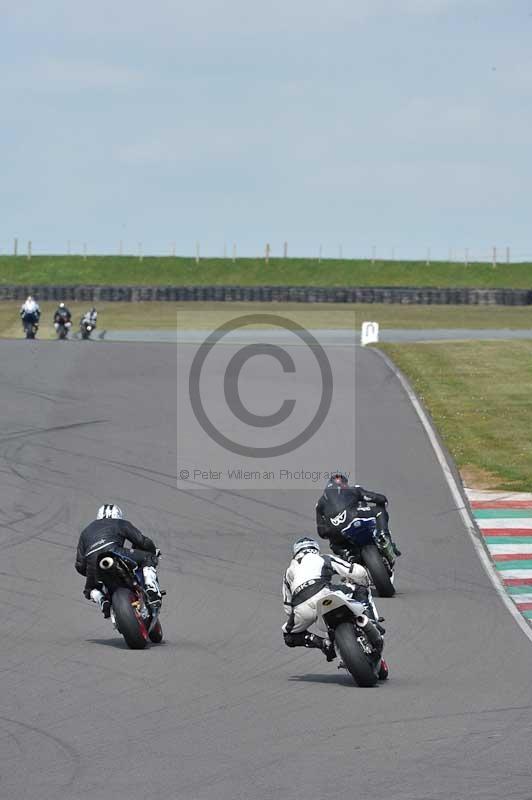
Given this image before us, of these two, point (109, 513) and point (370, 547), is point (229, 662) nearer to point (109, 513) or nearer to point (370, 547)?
point (109, 513)

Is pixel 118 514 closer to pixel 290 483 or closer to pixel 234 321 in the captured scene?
pixel 290 483

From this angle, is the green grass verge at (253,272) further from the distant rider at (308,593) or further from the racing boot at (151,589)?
the distant rider at (308,593)

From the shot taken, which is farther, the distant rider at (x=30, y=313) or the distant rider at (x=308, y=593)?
the distant rider at (x=30, y=313)

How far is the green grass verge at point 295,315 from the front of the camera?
61281mm

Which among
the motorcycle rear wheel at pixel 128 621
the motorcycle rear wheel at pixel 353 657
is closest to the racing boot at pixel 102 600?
the motorcycle rear wheel at pixel 128 621

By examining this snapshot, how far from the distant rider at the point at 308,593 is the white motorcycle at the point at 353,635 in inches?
5.4

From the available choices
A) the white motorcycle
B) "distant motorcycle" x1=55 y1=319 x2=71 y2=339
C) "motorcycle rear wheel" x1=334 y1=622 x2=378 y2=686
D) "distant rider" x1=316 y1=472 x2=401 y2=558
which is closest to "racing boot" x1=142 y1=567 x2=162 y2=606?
the white motorcycle

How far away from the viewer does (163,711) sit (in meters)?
11.0

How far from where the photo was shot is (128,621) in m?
13.4

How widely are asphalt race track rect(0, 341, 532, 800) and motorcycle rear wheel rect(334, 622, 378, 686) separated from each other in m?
0.20

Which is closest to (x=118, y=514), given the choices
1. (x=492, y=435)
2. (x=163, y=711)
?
(x=163, y=711)

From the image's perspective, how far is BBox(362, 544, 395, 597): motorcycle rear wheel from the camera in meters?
16.5

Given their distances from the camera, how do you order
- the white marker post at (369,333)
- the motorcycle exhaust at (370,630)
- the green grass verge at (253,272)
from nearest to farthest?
the motorcycle exhaust at (370,630) < the white marker post at (369,333) < the green grass verge at (253,272)

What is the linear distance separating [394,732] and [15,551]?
30.7ft
